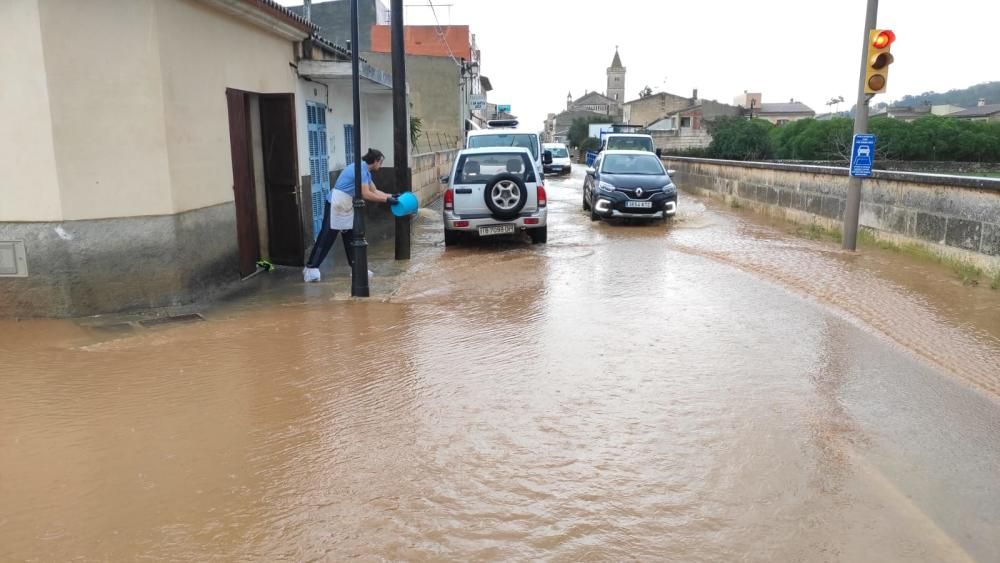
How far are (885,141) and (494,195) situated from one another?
45041 mm

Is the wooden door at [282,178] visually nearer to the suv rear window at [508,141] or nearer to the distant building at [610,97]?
the suv rear window at [508,141]

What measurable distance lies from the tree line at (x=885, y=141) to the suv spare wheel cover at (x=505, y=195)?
1640 inches

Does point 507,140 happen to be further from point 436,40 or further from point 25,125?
point 436,40

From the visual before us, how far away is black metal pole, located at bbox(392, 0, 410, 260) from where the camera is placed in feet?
32.9

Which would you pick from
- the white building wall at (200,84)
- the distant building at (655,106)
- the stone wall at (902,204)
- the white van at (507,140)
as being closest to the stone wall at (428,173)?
the white van at (507,140)

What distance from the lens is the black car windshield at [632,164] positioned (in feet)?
52.4

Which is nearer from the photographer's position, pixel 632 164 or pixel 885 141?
pixel 632 164

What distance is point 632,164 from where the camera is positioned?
53.2 ft

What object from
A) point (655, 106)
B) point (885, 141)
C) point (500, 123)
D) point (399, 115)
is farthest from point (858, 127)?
point (655, 106)

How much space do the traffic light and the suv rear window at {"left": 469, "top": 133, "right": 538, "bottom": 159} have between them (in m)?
8.29

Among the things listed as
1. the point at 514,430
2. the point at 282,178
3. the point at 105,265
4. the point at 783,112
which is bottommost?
the point at 514,430

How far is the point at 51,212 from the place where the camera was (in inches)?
271

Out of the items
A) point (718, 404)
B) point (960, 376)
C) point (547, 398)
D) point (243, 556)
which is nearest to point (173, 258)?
point (547, 398)

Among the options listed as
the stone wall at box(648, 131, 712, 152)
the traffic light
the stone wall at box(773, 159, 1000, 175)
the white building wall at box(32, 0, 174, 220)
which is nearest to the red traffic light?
the traffic light
